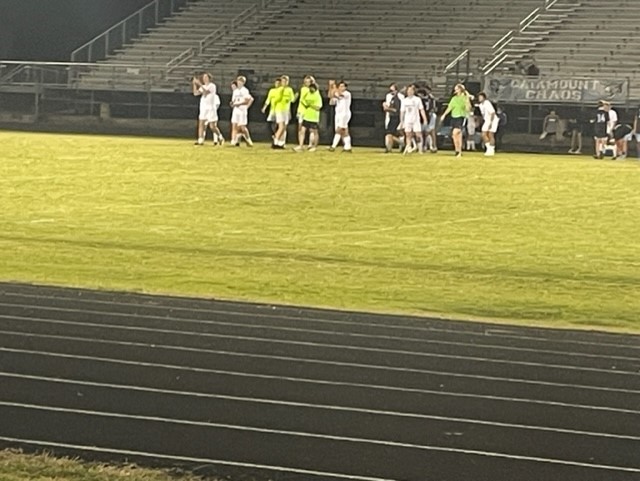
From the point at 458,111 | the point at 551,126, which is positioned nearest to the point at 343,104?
the point at 458,111

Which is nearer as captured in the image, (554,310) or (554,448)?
(554,448)

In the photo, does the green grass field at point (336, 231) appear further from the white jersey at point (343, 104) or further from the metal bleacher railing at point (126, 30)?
the metal bleacher railing at point (126, 30)

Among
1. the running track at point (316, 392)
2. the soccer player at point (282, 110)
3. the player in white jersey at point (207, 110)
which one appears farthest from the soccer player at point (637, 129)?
the running track at point (316, 392)

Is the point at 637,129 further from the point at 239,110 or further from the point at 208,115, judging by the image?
the point at 208,115

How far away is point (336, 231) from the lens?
17406 mm

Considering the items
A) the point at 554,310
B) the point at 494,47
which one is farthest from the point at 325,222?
the point at 494,47

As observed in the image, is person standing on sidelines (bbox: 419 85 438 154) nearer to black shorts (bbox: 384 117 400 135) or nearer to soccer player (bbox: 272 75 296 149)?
black shorts (bbox: 384 117 400 135)

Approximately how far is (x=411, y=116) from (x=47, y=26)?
62.7 feet

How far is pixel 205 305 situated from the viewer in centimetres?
1121

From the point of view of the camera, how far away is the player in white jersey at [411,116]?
103 feet

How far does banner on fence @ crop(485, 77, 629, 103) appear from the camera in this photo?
116 feet

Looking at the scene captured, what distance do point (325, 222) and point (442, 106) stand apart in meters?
19.1

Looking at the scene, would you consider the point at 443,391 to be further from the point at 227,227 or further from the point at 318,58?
the point at 318,58

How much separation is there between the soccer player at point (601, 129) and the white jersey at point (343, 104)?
5.59m
